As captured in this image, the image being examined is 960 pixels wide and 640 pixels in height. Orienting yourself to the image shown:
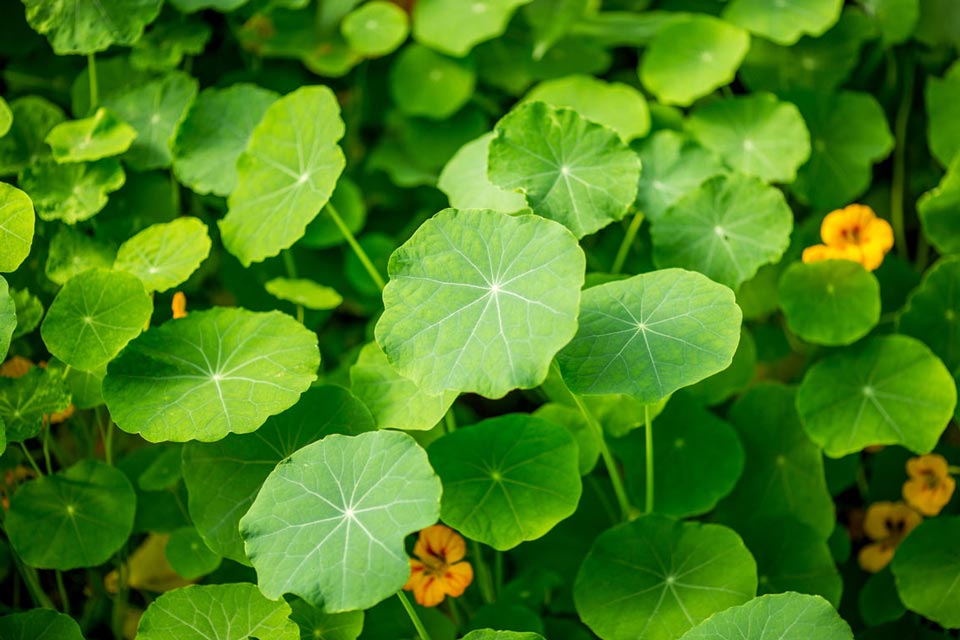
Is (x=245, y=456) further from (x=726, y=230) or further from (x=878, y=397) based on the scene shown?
(x=878, y=397)

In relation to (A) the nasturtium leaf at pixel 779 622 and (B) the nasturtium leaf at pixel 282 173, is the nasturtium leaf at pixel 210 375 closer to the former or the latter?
(B) the nasturtium leaf at pixel 282 173

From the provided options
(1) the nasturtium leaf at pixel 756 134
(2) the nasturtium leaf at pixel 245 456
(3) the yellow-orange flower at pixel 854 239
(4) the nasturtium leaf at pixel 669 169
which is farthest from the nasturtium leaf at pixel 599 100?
(2) the nasturtium leaf at pixel 245 456

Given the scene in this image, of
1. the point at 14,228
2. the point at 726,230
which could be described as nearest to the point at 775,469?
the point at 726,230

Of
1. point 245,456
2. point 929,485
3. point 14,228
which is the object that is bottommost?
point 929,485

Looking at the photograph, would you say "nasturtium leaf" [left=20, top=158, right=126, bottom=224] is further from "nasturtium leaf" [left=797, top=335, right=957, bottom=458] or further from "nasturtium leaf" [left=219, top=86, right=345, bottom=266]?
"nasturtium leaf" [left=797, top=335, right=957, bottom=458]

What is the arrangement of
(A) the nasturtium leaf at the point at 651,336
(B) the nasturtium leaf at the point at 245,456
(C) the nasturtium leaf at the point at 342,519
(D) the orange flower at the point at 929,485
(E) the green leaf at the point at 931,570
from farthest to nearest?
(D) the orange flower at the point at 929,485, (E) the green leaf at the point at 931,570, (B) the nasturtium leaf at the point at 245,456, (A) the nasturtium leaf at the point at 651,336, (C) the nasturtium leaf at the point at 342,519

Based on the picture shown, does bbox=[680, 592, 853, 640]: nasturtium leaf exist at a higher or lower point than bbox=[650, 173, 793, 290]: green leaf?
lower

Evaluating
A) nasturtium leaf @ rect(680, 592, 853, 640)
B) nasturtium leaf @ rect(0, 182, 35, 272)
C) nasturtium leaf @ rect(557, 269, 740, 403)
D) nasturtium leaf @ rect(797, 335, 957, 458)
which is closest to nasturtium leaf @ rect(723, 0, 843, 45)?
nasturtium leaf @ rect(797, 335, 957, 458)
